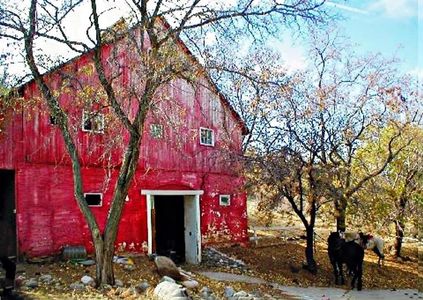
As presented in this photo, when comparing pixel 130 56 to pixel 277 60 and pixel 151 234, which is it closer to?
pixel 151 234

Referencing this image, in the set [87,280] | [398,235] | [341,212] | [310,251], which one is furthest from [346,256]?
[87,280]

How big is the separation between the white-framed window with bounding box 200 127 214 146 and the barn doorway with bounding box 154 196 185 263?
2.26 metres

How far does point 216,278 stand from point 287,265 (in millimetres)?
4377

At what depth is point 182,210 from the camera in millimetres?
17328

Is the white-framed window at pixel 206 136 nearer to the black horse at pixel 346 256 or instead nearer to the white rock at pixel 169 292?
the black horse at pixel 346 256

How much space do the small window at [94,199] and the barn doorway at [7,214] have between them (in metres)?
2.06

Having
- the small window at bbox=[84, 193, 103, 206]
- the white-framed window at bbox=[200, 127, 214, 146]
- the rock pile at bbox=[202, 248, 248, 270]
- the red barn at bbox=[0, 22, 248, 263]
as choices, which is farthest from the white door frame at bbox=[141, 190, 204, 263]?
the white-framed window at bbox=[200, 127, 214, 146]

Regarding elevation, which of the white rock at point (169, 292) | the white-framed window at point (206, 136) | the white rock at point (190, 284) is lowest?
the white rock at point (190, 284)

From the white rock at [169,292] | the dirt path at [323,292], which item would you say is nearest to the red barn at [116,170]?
the dirt path at [323,292]

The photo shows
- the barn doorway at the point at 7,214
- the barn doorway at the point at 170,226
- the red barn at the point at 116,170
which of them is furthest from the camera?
the barn doorway at the point at 170,226

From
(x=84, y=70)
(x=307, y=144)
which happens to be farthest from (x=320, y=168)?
(x=84, y=70)

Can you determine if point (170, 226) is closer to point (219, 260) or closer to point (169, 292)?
point (219, 260)

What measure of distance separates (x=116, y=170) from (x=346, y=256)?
7.89 meters

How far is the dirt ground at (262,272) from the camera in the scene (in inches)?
374
